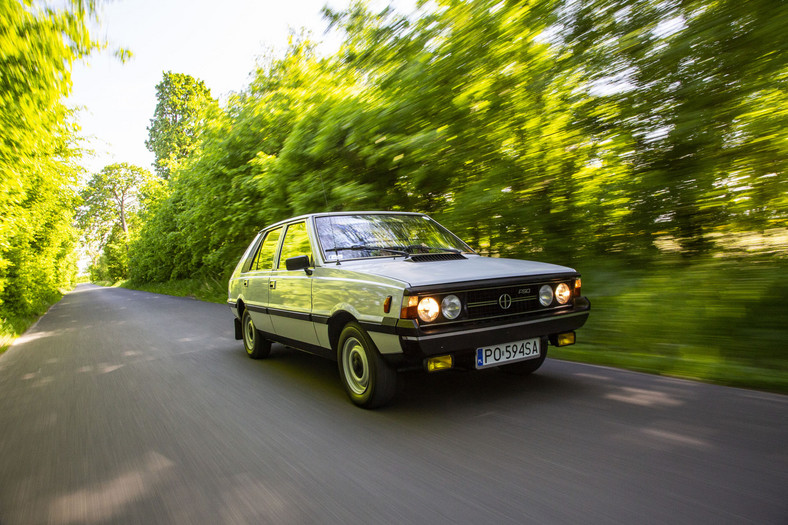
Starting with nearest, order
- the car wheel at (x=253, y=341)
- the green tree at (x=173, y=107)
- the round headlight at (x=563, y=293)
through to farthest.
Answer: the round headlight at (x=563, y=293) < the car wheel at (x=253, y=341) < the green tree at (x=173, y=107)

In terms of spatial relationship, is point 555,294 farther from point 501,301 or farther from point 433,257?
point 433,257

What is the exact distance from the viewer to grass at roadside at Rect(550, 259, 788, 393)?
4375mm

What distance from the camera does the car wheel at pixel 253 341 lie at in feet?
20.4

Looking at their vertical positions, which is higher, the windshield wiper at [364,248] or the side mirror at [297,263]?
the windshield wiper at [364,248]

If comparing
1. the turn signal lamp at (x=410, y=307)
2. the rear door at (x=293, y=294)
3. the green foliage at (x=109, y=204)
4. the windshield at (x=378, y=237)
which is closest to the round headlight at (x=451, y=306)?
the turn signal lamp at (x=410, y=307)

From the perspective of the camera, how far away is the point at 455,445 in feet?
10.3

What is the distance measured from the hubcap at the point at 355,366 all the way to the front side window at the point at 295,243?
1101 millimetres

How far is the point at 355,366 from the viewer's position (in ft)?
13.7

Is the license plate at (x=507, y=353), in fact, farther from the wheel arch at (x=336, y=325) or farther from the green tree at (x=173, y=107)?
the green tree at (x=173, y=107)

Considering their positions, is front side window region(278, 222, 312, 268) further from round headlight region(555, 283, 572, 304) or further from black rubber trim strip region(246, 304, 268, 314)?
round headlight region(555, 283, 572, 304)

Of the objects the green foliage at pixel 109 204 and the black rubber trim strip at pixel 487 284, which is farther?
the green foliage at pixel 109 204

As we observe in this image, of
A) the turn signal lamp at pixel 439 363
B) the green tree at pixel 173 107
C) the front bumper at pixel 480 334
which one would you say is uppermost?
the green tree at pixel 173 107

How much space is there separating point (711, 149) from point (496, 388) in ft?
11.4

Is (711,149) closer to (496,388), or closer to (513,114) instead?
(513,114)
